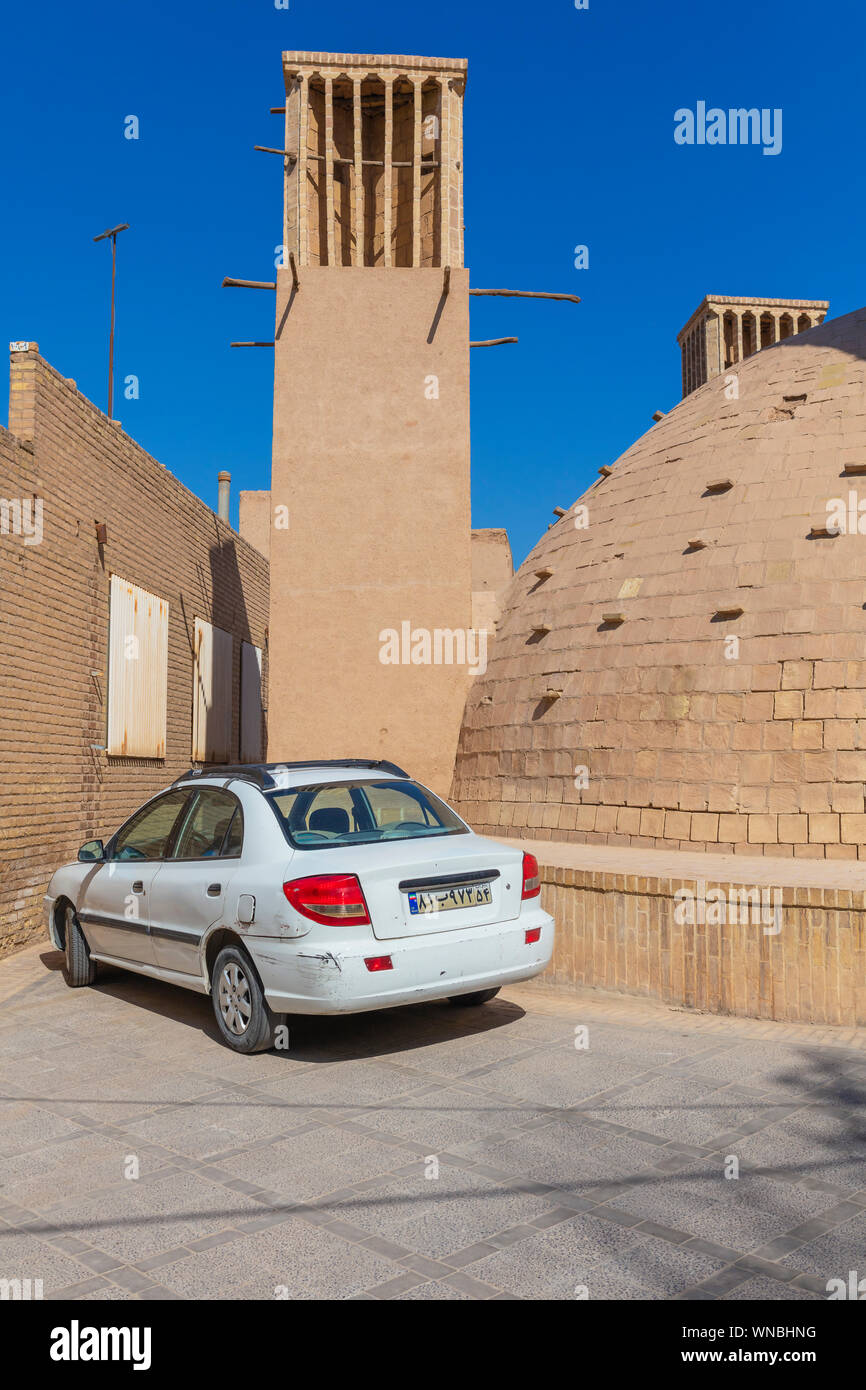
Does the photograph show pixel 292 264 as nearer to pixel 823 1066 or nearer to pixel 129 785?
pixel 129 785

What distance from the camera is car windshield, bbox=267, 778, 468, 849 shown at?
599cm

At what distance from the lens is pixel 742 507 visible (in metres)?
11.0

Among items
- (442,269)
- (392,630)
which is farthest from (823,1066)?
(442,269)

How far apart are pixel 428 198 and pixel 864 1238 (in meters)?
13.8

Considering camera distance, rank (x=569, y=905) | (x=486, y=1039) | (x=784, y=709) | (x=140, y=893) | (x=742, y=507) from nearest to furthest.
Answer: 1. (x=486, y=1039)
2. (x=140, y=893)
3. (x=569, y=905)
4. (x=784, y=709)
5. (x=742, y=507)

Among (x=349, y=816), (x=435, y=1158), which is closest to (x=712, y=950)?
(x=349, y=816)

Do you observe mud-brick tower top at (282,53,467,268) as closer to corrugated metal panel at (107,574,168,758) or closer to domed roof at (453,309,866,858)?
domed roof at (453,309,866,858)

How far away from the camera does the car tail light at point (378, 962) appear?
529 centimetres

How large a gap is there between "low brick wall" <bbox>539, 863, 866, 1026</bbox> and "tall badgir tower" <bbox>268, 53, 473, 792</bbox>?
6.03 metres

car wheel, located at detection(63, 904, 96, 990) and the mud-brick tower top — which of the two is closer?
car wheel, located at detection(63, 904, 96, 990)

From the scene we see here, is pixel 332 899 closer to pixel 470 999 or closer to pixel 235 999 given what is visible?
pixel 235 999

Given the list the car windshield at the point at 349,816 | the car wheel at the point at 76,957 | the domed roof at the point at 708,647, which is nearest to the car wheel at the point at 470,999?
the car windshield at the point at 349,816

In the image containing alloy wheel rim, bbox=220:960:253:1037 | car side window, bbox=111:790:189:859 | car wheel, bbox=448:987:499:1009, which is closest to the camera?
alloy wheel rim, bbox=220:960:253:1037

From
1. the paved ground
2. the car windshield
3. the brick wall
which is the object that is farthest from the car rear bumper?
the brick wall
